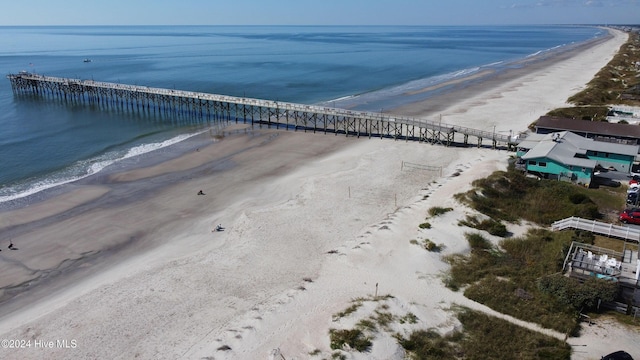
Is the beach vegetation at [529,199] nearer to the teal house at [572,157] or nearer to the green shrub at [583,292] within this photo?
the teal house at [572,157]

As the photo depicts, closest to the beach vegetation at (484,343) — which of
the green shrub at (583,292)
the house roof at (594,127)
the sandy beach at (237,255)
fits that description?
the sandy beach at (237,255)

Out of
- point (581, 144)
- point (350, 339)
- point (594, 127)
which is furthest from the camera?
point (594, 127)

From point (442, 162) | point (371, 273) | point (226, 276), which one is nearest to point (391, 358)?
point (371, 273)

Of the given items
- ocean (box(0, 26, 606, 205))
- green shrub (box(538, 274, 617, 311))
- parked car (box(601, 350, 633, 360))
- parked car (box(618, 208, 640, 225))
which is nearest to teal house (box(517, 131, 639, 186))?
parked car (box(618, 208, 640, 225))

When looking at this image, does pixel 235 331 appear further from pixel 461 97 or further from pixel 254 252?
pixel 461 97

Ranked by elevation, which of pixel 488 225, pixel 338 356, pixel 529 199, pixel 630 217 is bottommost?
pixel 338 356

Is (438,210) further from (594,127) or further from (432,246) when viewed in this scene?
(594,127)

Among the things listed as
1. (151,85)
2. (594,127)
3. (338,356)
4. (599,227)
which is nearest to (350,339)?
(338,356)
